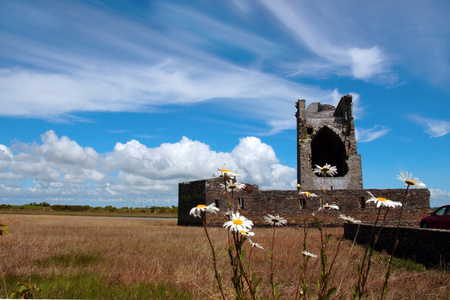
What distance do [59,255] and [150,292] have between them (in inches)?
131

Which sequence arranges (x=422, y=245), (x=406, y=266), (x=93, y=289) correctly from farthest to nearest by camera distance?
(x=422, y=245) < (x=406, y=266) < (x=93, y=289)

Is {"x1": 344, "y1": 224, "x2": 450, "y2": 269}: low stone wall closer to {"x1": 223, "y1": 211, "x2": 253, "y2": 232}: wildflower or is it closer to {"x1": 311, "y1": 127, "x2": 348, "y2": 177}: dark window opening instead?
{"x1": 223, "y1": 211, "x2": 253, "y2": 232}: wildflower

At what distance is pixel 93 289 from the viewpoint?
4148 mm

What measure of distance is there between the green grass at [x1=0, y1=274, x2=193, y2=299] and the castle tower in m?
18.3

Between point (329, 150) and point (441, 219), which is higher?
point (329, 150)

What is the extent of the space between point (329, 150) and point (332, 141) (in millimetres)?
1720

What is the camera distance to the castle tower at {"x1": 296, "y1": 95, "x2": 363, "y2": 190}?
73.7 feet

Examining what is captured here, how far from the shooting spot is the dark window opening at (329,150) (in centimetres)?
2412

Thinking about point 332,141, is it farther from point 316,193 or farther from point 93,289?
point 93,289

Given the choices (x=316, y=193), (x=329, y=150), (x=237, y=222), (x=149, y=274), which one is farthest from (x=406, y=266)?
(x=329, y=150)

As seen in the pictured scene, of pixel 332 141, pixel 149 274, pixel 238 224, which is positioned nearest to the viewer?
pixel 238 224

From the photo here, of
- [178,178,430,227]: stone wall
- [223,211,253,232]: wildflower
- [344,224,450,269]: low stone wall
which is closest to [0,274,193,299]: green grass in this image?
[223,211,253,232]: wildflower

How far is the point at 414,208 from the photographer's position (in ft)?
60.2

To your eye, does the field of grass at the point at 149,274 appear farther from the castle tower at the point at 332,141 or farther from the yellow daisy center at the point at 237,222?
the castle tower at the point at 332,141
